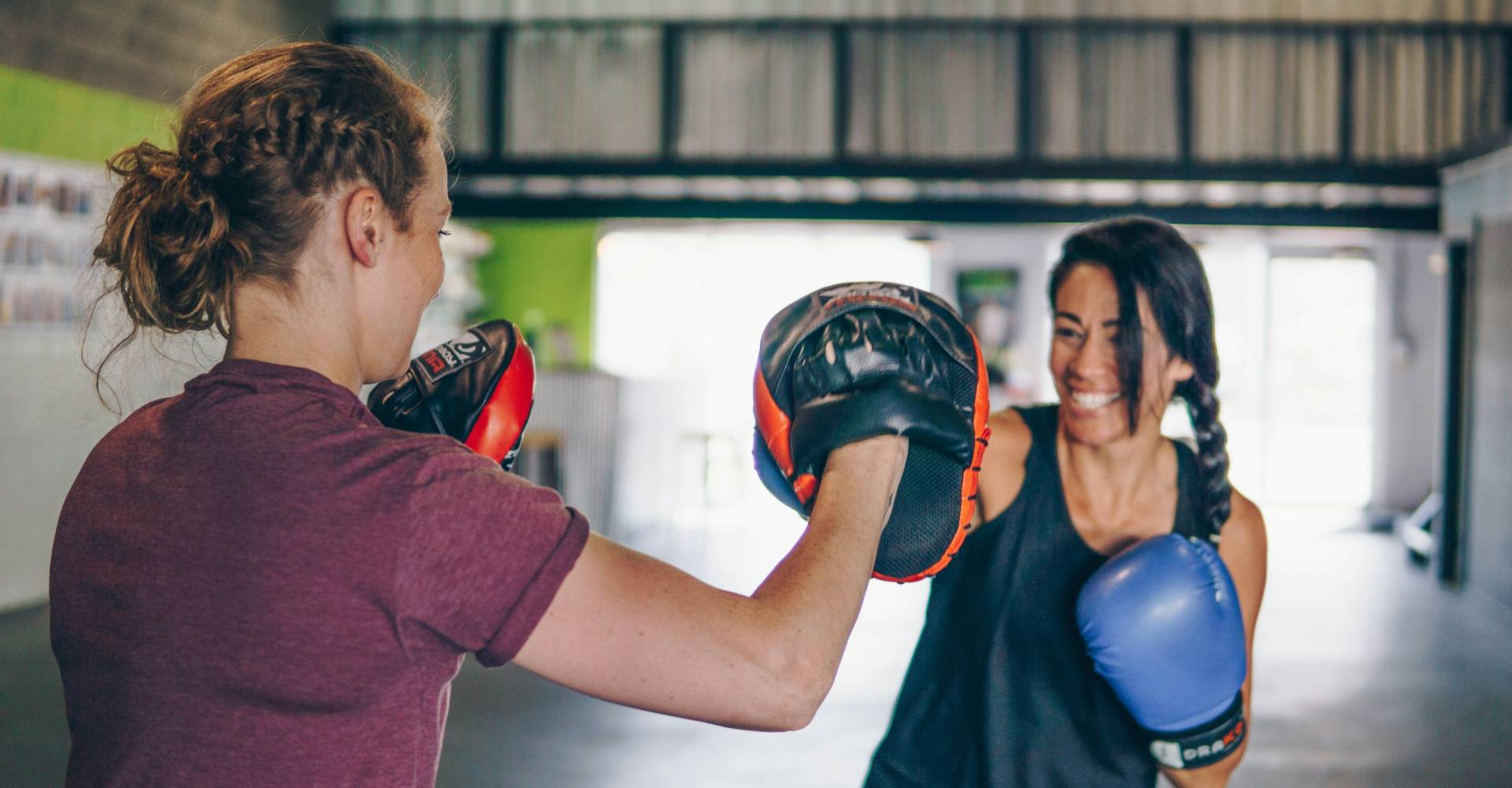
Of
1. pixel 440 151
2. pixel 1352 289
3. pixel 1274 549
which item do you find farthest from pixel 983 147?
pixel 440 151

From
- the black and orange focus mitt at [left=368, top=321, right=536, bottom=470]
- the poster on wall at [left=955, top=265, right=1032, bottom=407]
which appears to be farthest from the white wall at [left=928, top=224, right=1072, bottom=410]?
the black and orange focus mitt at [left=368, top=321, right=536, bottom=470]

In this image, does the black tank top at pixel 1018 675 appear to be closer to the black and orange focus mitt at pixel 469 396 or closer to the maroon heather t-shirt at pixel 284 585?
the black and orange focus mitt at pixel 469 396

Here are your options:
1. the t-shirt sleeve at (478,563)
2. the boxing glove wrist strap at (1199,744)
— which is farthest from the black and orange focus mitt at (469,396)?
the boxing glove wrist strap at (1199,744)

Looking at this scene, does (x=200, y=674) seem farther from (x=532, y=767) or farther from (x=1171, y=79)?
(x=1171, y=79)

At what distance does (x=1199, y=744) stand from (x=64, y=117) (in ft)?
17.1

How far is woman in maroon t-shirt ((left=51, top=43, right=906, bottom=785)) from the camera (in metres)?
0.66

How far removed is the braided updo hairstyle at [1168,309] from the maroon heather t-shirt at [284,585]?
1091 mm

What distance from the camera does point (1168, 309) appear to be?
5.13ft

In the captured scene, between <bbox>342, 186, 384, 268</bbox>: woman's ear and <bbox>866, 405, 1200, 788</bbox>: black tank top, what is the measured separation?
981 millimetres

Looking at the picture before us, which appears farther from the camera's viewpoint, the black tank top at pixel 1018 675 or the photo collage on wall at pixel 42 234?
the photo collage on wall at pixel 42 234

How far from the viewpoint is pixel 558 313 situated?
9281 mm

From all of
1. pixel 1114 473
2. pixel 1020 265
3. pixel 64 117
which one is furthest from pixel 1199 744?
pixel 1020 265

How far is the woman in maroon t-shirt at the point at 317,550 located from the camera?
66 centimetres

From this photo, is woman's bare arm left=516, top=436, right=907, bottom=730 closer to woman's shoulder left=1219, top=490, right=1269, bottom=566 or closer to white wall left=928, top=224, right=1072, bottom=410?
woman's shoulder left=1219, top=490, right=1269, bottom=566
